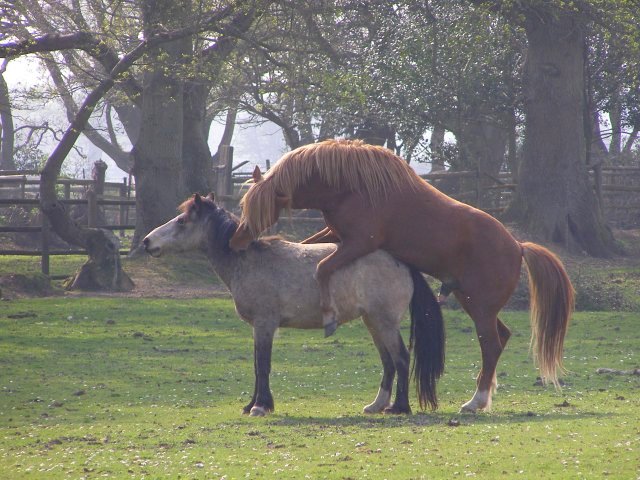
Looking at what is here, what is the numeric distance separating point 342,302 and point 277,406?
1.29 metres

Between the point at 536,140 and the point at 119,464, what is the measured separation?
764 inches

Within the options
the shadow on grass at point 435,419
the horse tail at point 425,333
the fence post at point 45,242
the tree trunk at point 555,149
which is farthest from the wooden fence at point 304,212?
the shadow on grass at point 435,419

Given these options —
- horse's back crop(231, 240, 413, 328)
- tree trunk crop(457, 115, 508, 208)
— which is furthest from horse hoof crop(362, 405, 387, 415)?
tree trunk crop(457, 115, 508, 208)

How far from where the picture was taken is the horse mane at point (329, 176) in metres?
9.31

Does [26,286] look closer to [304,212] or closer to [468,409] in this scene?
[304,212]

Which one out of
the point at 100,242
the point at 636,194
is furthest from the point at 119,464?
the point at 636,194

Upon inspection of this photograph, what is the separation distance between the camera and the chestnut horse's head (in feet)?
30.8

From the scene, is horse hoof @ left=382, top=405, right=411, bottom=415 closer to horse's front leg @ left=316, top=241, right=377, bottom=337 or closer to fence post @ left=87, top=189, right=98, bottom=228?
horse's front leg @ left=316, top=241, right=377, bottom=337

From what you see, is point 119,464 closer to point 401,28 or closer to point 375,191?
point 375,191

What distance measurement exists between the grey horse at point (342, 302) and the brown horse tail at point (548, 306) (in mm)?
1002

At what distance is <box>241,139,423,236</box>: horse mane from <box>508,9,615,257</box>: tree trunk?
610 inches

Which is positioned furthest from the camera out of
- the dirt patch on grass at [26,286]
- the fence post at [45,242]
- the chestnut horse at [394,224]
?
the fence post at [45,242]

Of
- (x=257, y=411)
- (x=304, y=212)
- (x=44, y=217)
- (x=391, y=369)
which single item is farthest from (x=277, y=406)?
(x=304, y=212)

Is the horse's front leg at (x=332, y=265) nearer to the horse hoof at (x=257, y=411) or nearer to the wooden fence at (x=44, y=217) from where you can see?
the horse hoof at (x=257, y=411)
